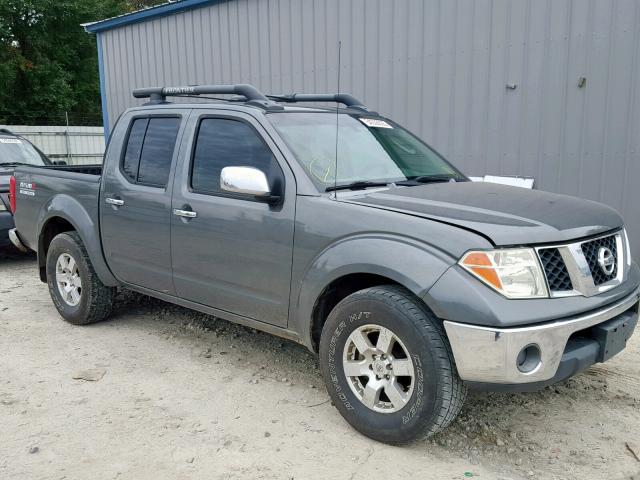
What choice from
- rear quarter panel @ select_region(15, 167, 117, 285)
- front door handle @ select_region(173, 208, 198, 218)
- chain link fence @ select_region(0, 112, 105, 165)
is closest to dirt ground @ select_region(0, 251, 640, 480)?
rear quarter panel @ select_region(15, 167, 117, 285)

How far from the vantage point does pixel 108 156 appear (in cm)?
484

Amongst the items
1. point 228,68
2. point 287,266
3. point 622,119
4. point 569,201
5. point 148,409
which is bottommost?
point 148,409

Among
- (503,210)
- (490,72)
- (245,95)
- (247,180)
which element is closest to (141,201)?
(245,95)

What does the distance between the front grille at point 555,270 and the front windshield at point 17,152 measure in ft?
27.6

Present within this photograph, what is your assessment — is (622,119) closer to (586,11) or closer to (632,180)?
(632,180)

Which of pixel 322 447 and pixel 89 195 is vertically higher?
pixel 89 195

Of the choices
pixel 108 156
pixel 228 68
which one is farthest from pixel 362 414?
pixel 228 68

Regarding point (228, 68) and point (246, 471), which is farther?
point (228, 68)

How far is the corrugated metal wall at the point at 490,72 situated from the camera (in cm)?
632

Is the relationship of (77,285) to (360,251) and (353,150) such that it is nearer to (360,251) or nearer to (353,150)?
(353,150)

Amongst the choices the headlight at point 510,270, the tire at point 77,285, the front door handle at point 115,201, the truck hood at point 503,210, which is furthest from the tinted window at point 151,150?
the headlight at point 510,270

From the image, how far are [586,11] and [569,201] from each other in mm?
3823

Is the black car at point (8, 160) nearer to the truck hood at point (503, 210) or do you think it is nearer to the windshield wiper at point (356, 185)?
the windshield wiper at point (356, 185)

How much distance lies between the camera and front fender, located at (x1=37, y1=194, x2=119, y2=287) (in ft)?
16.0
